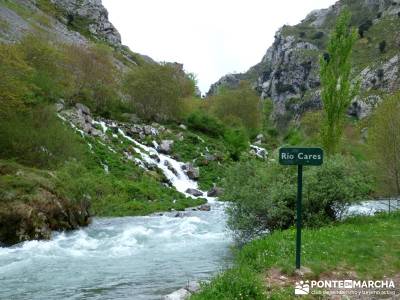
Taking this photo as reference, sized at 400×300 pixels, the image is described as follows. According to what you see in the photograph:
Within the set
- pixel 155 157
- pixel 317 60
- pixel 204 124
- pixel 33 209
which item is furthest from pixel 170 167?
pixel 317 60

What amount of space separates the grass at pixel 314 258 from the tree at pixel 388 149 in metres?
11.3

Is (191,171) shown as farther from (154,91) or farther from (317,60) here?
(317,60)

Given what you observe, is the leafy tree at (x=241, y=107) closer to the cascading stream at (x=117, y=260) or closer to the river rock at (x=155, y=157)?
the river rock at (x=155, y=157)

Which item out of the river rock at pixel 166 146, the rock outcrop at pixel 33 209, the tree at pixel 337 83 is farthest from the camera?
the river rock at pixel 166 146

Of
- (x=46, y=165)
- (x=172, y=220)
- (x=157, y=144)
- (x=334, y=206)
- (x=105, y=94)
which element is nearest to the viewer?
(x=334, y=206)

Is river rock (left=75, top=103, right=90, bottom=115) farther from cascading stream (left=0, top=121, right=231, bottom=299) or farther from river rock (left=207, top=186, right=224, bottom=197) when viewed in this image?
cascading stream (left=0, top=121, right=231, bottom=299)

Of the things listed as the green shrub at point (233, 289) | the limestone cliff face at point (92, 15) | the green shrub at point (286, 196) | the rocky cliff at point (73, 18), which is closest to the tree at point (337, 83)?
the green shrub at point (286, 196)

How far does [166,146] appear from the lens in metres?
53.2

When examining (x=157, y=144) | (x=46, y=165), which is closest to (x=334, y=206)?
(x=46, y=165)

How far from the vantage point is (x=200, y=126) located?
6781 cm

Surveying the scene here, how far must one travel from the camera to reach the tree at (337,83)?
28188 millimetres

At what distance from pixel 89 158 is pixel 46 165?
33.8ft

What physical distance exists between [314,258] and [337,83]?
18.8 meters

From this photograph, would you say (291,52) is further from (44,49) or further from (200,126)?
(44,49)
